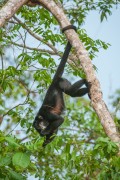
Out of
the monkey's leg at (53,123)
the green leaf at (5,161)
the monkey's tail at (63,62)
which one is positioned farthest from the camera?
the monkey's leg at (53,123)

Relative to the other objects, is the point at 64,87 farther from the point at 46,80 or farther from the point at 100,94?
the point at 100,94

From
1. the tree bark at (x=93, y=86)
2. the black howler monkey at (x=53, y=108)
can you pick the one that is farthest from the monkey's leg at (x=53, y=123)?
the tree bark at (x=93, y=86)

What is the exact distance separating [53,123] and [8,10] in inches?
99.0

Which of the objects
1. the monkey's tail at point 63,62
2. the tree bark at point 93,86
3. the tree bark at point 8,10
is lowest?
the tree bark at point 93,86

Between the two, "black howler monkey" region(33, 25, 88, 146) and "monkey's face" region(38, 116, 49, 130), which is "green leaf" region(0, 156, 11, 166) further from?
"monkey's face" region(38, 116, 49, 130)

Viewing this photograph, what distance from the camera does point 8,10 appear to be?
5.20 m

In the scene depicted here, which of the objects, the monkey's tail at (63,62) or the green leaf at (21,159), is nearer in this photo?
the green leaf at (21,159)

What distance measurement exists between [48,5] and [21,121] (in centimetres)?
198

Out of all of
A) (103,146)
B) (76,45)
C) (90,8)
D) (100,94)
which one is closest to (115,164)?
(103,146)

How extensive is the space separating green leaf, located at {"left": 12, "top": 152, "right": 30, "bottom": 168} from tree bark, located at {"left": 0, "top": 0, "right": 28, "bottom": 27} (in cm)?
230

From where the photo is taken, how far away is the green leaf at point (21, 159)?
307 cm

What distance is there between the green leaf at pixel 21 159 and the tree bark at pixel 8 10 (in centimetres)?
230

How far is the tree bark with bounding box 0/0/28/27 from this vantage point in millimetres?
5070

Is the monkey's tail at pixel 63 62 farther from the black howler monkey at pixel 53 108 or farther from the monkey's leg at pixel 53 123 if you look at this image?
the monkey's leg at pixel 53 123
